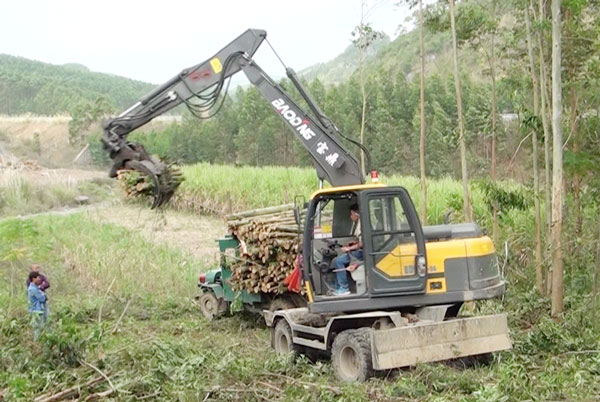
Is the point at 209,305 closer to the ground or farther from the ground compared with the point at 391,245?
closer to the ground

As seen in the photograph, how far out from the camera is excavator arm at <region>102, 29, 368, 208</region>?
11062mm

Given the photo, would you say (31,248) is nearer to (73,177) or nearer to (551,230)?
(551,230)

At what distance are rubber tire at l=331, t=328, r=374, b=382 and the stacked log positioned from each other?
2714mm

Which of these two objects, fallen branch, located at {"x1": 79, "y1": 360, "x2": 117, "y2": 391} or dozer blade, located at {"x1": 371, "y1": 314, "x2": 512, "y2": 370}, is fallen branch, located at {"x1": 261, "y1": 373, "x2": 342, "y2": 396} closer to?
dozer blade, located at {"x1": 371, "y1": 314, "x2": 512, "y2": 370}

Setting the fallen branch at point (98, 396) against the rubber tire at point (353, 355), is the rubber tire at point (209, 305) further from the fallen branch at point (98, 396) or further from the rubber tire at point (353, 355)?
the fallen branch at point (98, 396)

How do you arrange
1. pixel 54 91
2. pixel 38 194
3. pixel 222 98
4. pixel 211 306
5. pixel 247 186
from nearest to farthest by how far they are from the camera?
pixel 222 98, pixel 211 306, pixel 247 186, pixel 38 194, pixel 54 91

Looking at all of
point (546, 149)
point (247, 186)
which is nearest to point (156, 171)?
point (546, 149)

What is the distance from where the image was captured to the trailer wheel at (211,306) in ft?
44.3

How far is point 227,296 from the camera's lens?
1302cm

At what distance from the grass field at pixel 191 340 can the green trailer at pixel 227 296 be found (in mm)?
316

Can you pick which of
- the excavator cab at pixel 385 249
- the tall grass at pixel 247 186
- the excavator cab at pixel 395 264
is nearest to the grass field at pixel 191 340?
the excavator cab at pixel 395 264

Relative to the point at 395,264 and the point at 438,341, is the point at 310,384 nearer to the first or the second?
the point at 438,341

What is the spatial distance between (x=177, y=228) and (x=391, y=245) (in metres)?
15.0

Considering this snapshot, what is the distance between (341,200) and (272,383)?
245cm
